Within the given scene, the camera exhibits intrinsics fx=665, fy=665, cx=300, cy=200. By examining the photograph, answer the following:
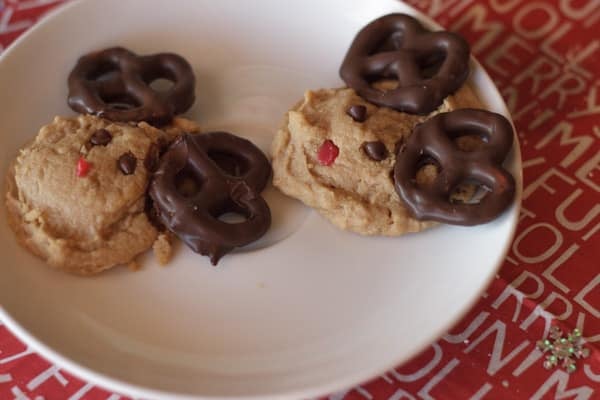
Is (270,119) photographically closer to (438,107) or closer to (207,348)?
(438,107)

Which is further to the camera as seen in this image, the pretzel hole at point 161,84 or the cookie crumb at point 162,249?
the pretzel hole at point 161,84

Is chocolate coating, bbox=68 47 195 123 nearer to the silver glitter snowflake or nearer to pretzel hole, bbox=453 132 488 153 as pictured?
pretzel hole, bbox=453 132 488 153

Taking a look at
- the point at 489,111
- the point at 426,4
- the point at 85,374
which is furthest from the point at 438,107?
the point at 85,374

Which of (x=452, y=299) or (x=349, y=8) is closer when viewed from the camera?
(x=452, y=299)

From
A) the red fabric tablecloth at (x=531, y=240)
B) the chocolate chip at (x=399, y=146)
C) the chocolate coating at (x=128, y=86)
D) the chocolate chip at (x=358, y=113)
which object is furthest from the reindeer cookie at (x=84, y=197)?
the chocolate chip at (x=399, y=146)

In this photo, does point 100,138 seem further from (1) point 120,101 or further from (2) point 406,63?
(2) point 406,63

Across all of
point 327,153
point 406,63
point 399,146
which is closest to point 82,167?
point 327,153

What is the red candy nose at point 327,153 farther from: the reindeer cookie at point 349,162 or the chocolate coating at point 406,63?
the chocolate coating at point 406,63
